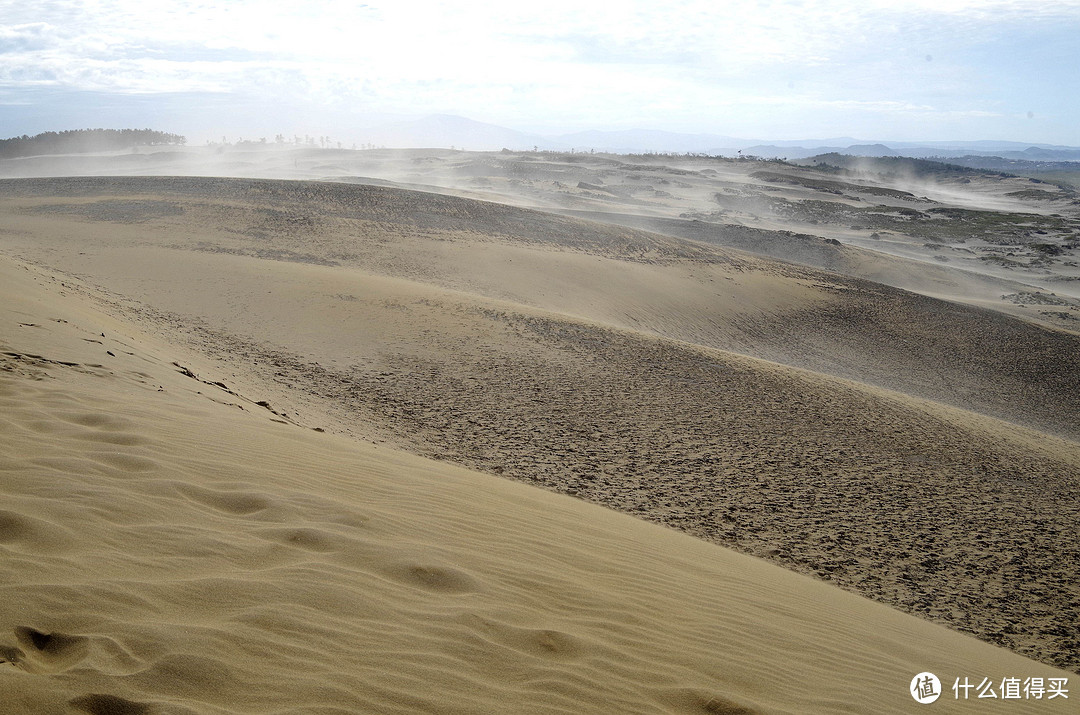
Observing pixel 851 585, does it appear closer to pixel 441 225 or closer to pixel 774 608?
pixel 774 608

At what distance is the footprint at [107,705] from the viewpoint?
8.05ft

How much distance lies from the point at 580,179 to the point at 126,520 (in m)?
59.6

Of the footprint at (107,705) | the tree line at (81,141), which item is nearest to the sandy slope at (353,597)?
the footprint at (107,705)

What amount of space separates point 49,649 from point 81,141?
3197 inches

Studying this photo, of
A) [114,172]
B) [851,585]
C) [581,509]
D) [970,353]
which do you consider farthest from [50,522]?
[114,172]

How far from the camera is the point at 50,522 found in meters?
3.59

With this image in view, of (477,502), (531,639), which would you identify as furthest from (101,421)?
(531,639)

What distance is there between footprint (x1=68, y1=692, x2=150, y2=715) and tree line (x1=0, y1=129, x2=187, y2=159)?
2715 inches

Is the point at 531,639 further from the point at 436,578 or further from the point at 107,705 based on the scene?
the point at 107,705

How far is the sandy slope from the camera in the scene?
2.82 meters

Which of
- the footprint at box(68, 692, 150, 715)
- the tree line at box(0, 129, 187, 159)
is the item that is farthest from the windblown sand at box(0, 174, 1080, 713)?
the tree line at box(0, 129, 187, 159)

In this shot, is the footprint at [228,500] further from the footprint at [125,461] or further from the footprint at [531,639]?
the footprint at [531,639]

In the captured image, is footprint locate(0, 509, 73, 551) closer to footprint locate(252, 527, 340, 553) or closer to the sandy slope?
the sandy slope

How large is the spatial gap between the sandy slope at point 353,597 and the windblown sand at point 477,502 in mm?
21
